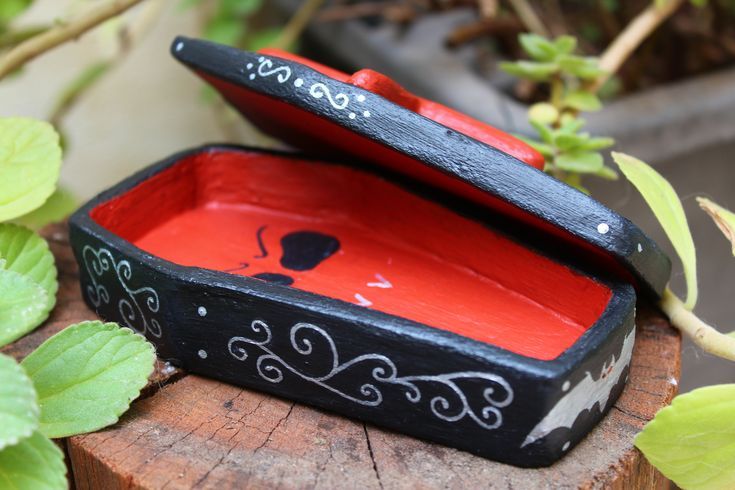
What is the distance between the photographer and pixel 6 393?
1.52 ft

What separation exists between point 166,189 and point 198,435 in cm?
26

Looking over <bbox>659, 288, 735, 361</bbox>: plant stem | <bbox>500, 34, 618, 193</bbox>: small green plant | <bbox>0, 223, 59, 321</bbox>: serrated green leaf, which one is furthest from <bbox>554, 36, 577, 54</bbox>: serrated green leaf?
<bbox>0, 223, 59, 321</bbox>: serrated green leaf

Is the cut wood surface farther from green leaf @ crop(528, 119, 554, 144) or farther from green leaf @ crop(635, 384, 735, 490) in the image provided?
green leaf @ crop(528, 119, 554, 144)

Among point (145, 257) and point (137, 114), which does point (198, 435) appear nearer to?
point (145, 257)

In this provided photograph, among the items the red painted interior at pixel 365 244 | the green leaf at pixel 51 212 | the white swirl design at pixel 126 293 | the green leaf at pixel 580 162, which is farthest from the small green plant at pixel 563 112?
the green leaf at pixel 51 212

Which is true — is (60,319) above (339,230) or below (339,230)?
below

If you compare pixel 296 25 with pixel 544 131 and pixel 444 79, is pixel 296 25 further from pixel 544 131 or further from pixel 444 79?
pixel 544 131

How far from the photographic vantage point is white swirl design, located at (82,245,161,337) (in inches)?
23.5

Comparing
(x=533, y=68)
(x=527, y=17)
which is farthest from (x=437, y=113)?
(x=527, y=17)

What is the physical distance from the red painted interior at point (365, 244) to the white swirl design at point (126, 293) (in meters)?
0.05

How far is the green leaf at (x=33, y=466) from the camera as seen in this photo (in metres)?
0.49

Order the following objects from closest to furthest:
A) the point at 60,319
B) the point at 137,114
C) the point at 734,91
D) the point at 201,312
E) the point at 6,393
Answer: the point at 6,393 < the point at 201,312 < the point at 60,319 < the point at 734,91 < the point at 137,114

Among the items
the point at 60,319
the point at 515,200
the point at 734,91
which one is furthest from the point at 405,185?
the point at 734,91

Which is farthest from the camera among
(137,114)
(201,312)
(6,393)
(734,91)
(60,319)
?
(137,114)
